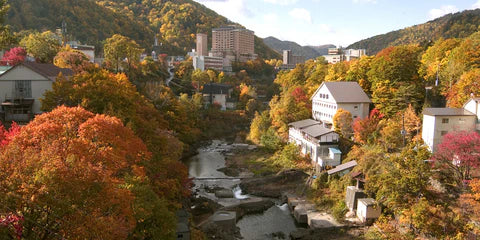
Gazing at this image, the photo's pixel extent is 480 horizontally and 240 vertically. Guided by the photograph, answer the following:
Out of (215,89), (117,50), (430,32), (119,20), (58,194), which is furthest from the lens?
(430,32)

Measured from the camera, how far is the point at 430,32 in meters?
82.4

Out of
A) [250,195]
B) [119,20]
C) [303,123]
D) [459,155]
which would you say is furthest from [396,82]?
[119,20]

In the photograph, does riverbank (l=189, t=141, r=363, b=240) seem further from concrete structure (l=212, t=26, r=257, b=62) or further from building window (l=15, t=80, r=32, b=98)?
concrete structure (l=212, t=26, r=257, b=62)

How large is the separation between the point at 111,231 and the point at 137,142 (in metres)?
6.61

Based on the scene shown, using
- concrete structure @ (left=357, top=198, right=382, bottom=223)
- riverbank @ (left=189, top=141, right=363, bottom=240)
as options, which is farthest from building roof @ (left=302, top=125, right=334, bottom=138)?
concrete structure @ (left=357, top=198, right=382, bottom=223)

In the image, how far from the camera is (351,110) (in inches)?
1054

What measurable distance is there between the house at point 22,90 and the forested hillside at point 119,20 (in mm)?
39799

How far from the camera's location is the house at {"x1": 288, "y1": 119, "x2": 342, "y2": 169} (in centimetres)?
2319

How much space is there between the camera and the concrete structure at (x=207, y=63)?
217 feet

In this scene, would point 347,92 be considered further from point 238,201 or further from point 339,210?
point 238,201

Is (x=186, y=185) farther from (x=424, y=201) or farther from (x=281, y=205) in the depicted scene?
(x=424, y=201)

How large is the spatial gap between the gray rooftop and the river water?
10293 mm

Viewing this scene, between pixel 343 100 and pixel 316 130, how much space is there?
10.8 feet

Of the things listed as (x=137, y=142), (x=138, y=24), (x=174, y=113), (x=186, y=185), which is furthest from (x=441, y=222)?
(x=138, y=24)
